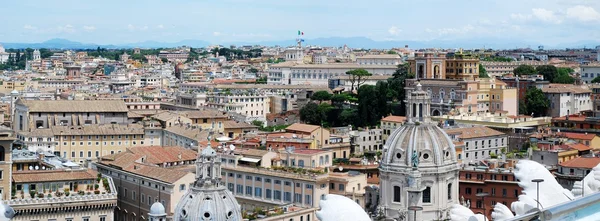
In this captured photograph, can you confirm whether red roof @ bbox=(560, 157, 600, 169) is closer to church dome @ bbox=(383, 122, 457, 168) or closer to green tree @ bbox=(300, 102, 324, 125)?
church dome @ bbox=(383, 122, 457, 168)

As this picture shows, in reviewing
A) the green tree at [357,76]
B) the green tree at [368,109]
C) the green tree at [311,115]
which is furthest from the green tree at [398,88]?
the green tree at [357,76]

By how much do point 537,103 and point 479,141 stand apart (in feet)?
43.2

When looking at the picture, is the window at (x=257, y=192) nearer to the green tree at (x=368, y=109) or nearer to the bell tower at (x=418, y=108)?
the bell tower at (x=418, y=108)

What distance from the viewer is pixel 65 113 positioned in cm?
4906

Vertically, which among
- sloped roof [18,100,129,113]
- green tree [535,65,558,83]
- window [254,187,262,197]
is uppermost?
green tree [535,65,558,83]

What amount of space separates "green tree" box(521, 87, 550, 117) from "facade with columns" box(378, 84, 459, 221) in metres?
23.9

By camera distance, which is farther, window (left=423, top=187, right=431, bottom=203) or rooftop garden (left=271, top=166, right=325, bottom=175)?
rooftop garden (left=271, top=166, right=325, bottom=175)

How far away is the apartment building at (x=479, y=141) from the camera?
3772 centimetres

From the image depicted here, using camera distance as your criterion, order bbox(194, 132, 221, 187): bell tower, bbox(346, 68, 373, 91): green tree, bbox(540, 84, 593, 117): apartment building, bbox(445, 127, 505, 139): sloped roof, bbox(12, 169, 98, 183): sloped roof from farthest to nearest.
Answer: bbox(346, 68, 373, 91): green tree < bbox(540, 84, 593, 117): apartment building < bbox(445, 127, 505, 139): sloped roof < bbox(12, 169, 98, 183): sloped roof < bbox(194, 132, 221, 187): bell tower

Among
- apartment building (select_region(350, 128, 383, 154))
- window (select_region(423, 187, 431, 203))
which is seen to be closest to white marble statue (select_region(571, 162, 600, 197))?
window (select_region(423, 187, 431, 203))

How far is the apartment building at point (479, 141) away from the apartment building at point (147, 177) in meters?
11.1

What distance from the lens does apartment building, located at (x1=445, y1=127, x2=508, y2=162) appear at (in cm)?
3772

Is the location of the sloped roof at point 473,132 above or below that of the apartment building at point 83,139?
above

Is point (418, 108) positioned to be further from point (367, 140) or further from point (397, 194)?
point (367, 140)
